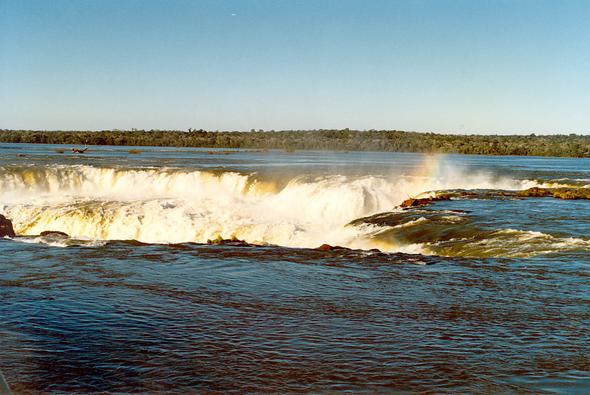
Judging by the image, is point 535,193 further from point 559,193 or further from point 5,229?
point 5,229

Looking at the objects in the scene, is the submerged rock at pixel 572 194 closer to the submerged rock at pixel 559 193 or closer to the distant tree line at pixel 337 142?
the submerged rock at pixel 559 193

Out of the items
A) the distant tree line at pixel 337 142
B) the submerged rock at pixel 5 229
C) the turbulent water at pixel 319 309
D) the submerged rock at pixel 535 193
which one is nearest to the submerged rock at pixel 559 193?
the submerged rock at pixel 535 193

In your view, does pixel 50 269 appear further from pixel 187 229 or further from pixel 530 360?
pixel 187 229

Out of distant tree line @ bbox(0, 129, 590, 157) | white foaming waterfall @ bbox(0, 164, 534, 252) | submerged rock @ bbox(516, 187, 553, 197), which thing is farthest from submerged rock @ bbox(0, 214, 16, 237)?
distant tree line @ bbox(0, 129, 590, 157)

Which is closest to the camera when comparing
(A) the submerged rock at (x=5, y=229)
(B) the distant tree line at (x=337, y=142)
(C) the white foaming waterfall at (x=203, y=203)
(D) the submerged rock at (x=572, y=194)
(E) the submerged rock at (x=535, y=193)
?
(A) the submerged rock at (x=5, y=229)

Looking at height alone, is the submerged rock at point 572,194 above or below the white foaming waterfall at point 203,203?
above

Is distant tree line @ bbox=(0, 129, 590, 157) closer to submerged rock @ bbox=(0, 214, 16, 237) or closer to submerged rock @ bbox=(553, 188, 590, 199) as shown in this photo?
submerged rock @ bbox=(553, 188, 590, 199)

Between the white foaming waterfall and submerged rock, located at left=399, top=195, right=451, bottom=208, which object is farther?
submerged rock, located at left=399, top=195, right=451, bottom=208

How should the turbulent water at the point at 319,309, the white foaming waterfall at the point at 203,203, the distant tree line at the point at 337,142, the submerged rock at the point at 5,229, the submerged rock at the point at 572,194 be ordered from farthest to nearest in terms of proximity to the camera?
the distant tree line at the point at 337,142
the submerged rock at the point at 572,194
the white foaming waterfall at the point at 203,203
the submerged rock at the point at 5,229
the turbulent water at the point at 319,309
